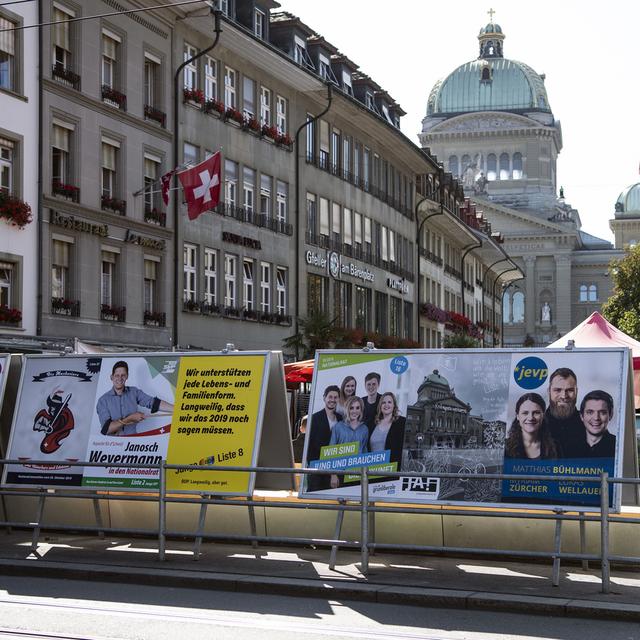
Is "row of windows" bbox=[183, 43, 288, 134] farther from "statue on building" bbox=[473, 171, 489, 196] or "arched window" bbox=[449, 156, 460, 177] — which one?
"arched window" bbox=[449, 156, 460, 177]

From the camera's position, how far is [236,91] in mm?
40375

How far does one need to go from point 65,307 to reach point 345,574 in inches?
756

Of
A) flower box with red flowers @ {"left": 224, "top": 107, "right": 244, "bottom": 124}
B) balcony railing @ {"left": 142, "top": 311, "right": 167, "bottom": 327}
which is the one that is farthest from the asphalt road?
flower box with red flowers @ {"left": 224, "top": 107, "right": 244, "bottom": 124}

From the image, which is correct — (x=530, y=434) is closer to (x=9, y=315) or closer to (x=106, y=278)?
(x=9, y=315)

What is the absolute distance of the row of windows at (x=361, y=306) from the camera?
46.9m

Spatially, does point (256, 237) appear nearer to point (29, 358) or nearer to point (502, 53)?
point (29, 358)

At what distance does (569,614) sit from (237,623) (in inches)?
105

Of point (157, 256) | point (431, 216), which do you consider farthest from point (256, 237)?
point (431, 216)

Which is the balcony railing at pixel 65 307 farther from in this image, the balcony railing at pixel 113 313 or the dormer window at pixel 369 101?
the dormer window at pixel 369 101

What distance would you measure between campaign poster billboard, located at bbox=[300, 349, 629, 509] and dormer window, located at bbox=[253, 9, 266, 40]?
2928 centimetres

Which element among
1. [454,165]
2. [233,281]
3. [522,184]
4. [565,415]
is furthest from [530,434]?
[454,165]

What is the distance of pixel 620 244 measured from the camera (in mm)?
160250

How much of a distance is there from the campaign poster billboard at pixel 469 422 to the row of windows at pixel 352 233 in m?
32.6

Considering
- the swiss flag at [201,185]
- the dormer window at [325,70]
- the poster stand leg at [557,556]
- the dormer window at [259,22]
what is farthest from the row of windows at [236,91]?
the poster stand leg at [557,556]
